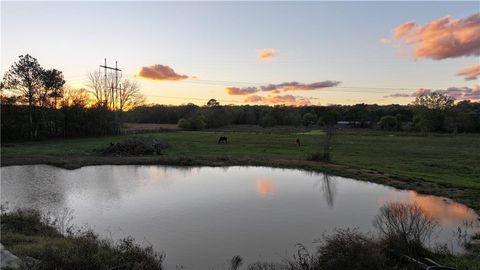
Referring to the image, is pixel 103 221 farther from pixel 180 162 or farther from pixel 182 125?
pixel 182 125

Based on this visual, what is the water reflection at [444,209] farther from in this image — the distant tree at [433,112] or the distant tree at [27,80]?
the distant tree at [433,112]

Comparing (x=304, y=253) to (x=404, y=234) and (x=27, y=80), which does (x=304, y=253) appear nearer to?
(x=404, y=234)

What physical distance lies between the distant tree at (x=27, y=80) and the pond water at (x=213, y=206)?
26.2 metres

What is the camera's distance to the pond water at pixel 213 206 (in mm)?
10914

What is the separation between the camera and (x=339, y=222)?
13.4m

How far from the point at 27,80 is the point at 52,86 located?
11.7 feet

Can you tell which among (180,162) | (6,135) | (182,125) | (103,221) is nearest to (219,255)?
(103,221)

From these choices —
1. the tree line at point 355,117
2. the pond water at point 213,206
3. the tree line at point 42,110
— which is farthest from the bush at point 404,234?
the tree line at point 355,117

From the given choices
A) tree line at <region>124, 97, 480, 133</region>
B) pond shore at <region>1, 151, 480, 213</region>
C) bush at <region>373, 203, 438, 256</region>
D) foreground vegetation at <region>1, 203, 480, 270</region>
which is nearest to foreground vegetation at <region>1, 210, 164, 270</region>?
foreground vegetation at <region>1, 203, 480, 270</region>

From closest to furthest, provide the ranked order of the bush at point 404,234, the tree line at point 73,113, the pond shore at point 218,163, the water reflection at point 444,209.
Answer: the bush at point 404,234 < the water reflection at point 444,209 < the pond shore at point 218,163 < the tree line at point 73,113

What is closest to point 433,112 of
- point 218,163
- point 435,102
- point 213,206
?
point 435,102

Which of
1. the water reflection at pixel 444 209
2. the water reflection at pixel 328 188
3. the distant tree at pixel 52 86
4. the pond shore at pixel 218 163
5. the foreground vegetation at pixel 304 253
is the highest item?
the distant tree at pixel 52 86

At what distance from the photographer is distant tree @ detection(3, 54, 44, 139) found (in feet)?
151

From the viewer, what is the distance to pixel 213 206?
613 inches
